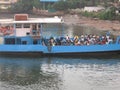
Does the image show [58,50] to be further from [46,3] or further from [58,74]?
[46,3]

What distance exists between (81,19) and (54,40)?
1701 inches

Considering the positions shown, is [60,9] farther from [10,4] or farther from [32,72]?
[32,72]

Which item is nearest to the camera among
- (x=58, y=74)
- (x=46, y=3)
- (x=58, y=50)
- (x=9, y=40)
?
(x=58, y=74)

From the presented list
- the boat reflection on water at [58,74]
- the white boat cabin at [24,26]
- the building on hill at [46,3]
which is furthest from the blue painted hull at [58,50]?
the building on hill at [46,3]

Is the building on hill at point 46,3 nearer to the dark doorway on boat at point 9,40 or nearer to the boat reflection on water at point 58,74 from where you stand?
the dark doorway on boat at point 9,40

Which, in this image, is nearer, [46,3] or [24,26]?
[24,26]

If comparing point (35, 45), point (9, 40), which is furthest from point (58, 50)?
point (9, 40)

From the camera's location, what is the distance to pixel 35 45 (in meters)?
36.2

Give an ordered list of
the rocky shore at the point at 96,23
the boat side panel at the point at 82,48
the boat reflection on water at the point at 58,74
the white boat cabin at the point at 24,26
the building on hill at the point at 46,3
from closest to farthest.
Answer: the boat reflection on water at the point at 58,74
the boat side panel at the point at 82,48
the white boat cabin at the point at 24,26
the rocky shore at the point at 96,23
the building on hill at the point at 46,3

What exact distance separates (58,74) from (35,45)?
6465 mm

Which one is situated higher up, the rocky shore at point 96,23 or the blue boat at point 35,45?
the blue boat at point 35,45

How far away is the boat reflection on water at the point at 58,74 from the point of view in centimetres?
2723

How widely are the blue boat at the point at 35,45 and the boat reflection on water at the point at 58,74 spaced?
2.58 feet

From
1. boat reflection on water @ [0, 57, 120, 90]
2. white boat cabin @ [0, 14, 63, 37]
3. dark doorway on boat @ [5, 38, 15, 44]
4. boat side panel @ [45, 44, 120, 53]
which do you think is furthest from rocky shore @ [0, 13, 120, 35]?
dark doorway on boat @ [5, 38, 15, 44]
